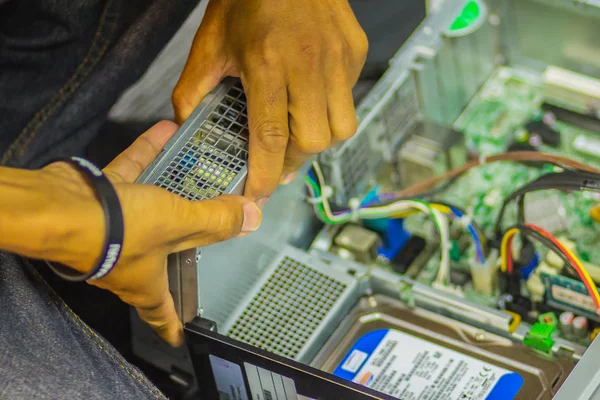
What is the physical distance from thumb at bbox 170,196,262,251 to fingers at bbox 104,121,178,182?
0.47 feet

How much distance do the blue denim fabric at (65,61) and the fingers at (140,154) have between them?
41 centimetres

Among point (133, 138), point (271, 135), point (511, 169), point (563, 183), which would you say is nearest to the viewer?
point (271, 135)

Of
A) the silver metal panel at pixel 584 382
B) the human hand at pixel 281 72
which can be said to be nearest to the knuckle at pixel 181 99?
the human hand at pixel 281 72

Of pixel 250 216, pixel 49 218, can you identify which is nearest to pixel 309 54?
pixel 250 216

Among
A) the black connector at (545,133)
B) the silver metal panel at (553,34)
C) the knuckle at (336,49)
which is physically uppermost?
the silver metal panel at (553,34)

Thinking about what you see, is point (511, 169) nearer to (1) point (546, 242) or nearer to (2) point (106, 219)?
(1) point (546, 242)

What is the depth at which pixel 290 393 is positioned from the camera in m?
1.11

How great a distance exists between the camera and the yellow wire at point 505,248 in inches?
50.2

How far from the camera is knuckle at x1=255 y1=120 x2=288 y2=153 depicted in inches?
44.1

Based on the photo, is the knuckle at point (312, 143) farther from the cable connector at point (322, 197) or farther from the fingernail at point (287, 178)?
the cable connector at point (322, 197)

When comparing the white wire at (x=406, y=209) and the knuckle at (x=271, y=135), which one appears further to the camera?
the white wire at (x=406, y=209)

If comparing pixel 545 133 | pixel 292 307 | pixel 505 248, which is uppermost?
pixel 545 133

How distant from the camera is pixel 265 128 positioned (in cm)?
112

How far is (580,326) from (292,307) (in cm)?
46
